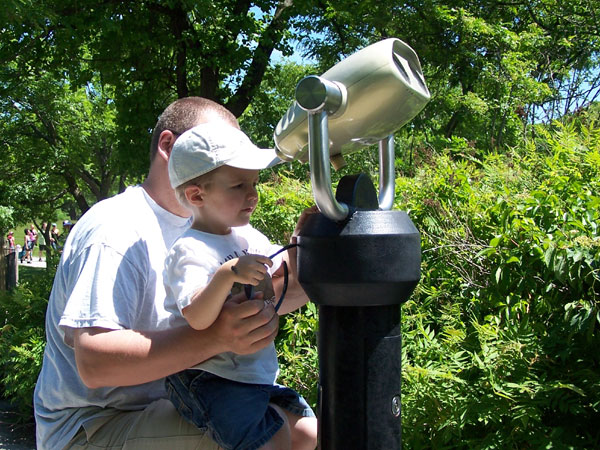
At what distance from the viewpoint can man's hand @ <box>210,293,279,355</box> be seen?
139cm

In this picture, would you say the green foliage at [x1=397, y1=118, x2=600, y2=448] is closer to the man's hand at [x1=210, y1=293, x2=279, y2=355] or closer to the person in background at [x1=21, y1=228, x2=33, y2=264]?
the man's hand at [x1=210, y1=293, x2=279, y2=355]

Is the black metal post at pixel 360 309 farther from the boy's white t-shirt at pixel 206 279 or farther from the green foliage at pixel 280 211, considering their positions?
the green foliage at pixel 280 211

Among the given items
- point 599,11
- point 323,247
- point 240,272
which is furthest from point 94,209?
point 599,11

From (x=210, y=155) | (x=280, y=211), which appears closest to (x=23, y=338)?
(x=280, y=211)

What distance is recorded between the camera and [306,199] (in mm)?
4031

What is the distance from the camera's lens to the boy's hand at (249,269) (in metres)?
1.29

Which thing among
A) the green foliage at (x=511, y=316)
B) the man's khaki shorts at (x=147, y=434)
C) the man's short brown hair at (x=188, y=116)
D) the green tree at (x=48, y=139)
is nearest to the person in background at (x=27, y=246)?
the green tree at (x=48, y=139)

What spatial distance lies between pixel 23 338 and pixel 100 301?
183 inches

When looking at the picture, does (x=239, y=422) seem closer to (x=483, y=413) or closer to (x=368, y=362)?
(x=368, y=362)

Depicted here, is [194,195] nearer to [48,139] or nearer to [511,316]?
[511,316]

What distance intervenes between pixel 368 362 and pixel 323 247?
0.21 m

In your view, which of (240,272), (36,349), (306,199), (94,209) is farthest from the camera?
(36,349)

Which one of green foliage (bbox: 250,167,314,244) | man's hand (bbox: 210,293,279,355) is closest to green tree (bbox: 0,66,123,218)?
green foliage (bbox: 250,167,314,244)

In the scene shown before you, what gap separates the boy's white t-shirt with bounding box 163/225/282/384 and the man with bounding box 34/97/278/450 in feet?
0.29
